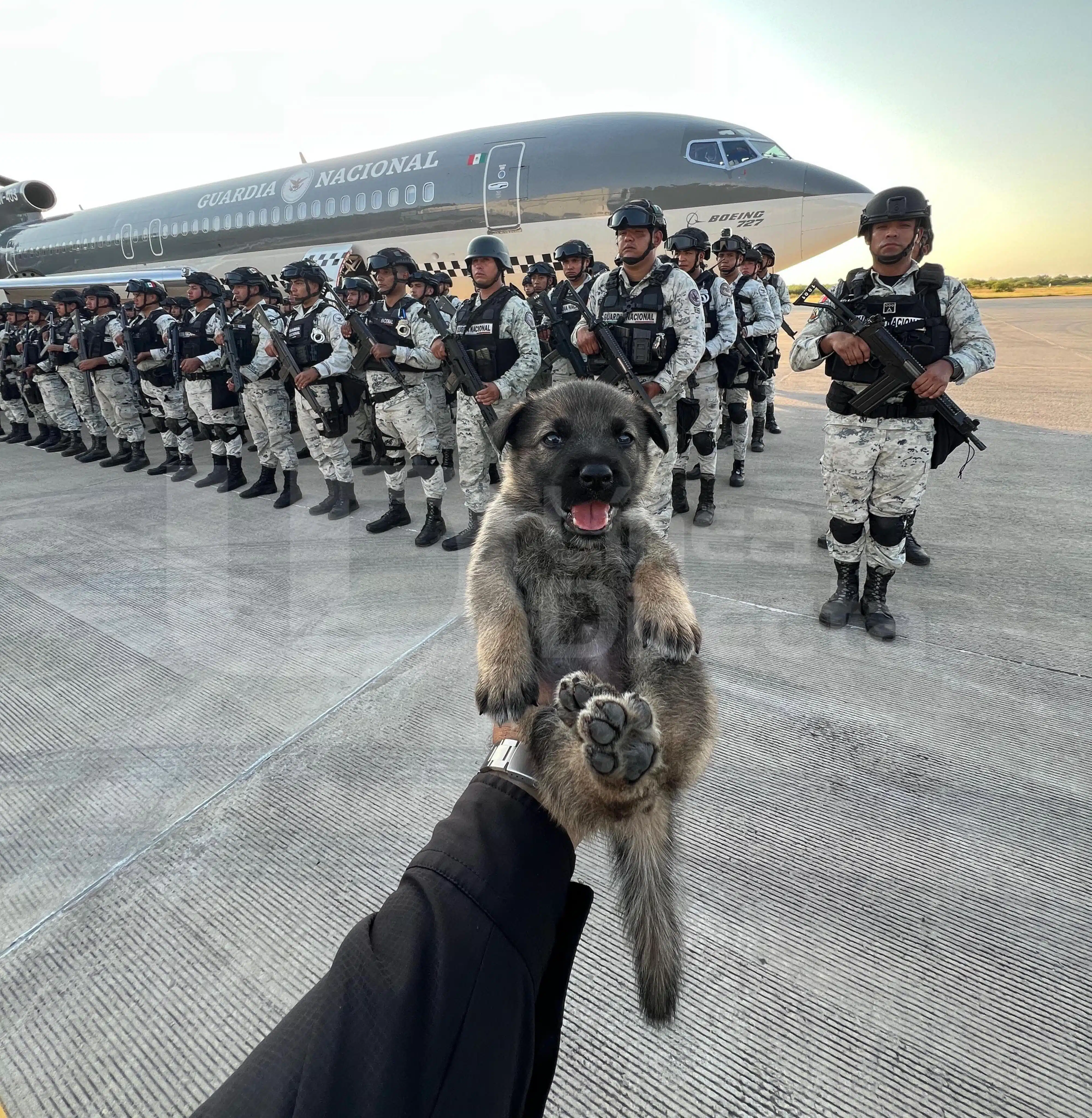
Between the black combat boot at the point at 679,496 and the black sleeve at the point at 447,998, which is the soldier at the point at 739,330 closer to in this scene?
the black combat boot at the point at 679,496

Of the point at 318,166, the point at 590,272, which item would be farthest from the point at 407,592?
the point at 318,166

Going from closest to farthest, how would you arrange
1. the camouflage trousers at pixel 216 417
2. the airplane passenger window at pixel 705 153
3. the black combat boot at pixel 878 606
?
the black combat boot at pixel 878 606 < the camouflage trousers at pixel 216 417 < the airplane passenger window at pixel 705 153

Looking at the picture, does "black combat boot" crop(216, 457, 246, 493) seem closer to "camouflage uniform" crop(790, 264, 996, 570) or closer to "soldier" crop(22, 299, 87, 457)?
"soldier" crop(22, 299, 87, 457)

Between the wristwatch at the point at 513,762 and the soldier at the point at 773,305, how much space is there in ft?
26.4

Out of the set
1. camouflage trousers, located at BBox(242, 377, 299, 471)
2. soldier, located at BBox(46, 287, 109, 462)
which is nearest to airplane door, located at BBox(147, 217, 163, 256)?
soldier, located at BBox(46, 287, 109, 462)

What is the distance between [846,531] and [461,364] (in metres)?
4.00

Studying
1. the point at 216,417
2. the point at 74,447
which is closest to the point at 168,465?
the point at 216,417

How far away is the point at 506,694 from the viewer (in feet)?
6.41

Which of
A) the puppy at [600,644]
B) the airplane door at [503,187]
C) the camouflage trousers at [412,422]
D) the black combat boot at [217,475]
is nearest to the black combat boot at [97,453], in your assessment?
the black combat boot at [217,475]

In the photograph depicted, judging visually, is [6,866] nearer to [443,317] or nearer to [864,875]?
[864,875]

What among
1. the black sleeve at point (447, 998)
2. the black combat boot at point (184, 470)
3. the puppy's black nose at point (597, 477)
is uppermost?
the puppy's black nose at point (597, 477)

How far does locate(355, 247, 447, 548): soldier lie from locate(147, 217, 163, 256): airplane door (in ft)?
68.0

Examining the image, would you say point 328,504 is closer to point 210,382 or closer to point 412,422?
point 412,422

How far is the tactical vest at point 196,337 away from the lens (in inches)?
329
